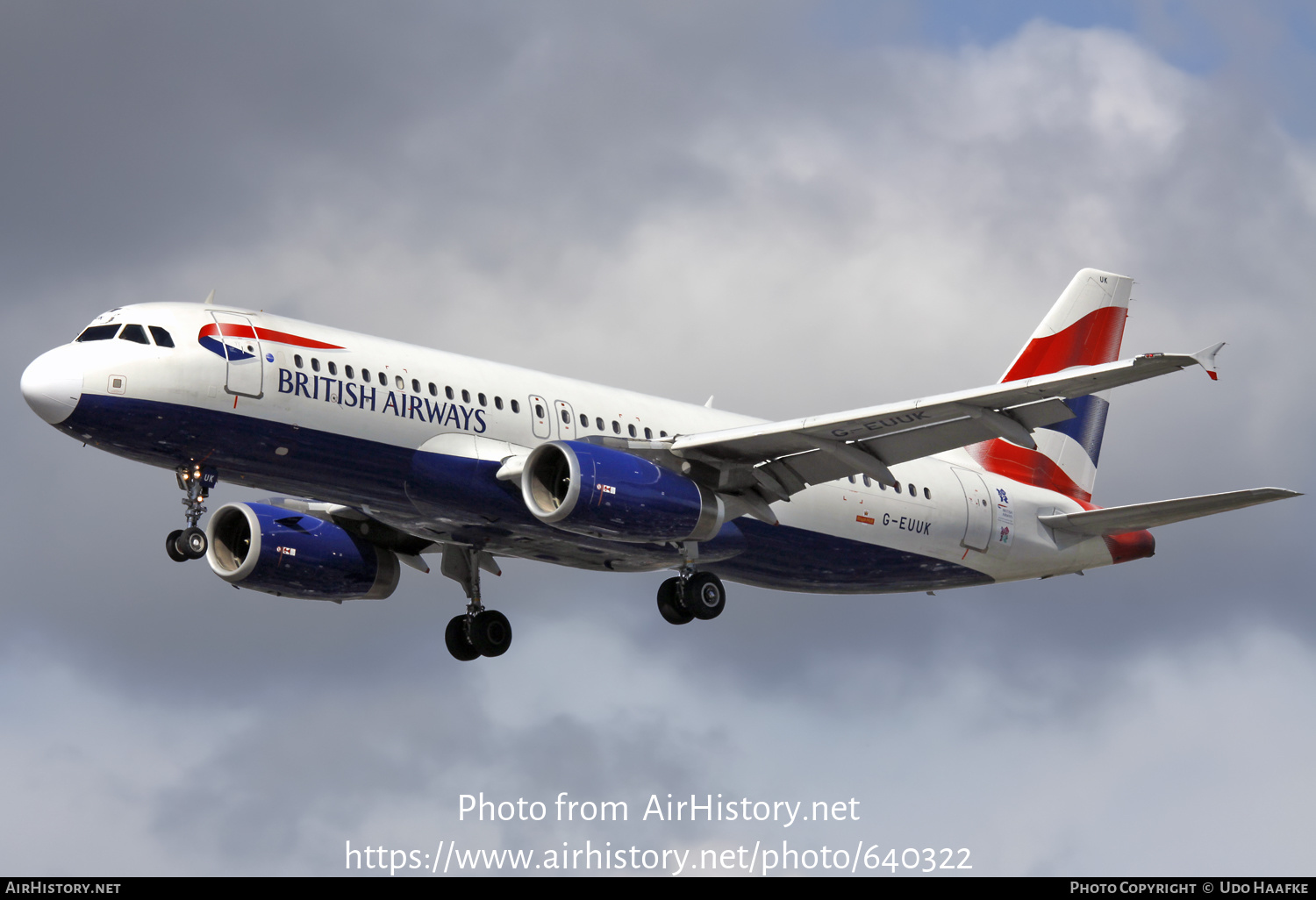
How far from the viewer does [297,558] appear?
141 feet

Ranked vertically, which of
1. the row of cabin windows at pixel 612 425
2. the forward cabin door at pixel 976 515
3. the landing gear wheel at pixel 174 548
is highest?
the forward cabin door at pixel 976 515

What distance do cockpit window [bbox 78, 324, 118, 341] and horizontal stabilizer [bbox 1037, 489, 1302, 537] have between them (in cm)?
2243

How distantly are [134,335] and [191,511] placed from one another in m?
3.56

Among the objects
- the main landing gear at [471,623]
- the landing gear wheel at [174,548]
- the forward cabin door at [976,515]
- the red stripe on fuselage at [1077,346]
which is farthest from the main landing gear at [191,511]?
the red stripe on fuselage at [1077,346]

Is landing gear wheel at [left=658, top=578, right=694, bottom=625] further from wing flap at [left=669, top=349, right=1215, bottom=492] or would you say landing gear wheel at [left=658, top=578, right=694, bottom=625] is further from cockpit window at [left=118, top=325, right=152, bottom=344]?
cockpit window at [left=118, top=325, right=152, bottom=344]

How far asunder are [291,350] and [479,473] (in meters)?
4.46

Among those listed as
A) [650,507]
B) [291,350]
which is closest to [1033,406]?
[650,507]

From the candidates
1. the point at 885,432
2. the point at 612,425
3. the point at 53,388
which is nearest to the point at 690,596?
the point at 612,425

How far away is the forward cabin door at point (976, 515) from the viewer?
4438 cm

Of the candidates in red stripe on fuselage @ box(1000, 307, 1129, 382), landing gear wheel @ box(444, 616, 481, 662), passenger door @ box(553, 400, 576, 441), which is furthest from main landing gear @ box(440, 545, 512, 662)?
red stripe on fuselage @ box(1000, 307, 1129, 382)

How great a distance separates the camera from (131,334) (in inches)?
1357

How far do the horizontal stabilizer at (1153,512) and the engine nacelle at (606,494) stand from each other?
10.9m

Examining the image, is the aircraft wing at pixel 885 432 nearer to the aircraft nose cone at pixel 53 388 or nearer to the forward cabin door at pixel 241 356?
the forward cabin door at pixel 241 356

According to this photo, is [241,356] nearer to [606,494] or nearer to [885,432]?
[606,494]
